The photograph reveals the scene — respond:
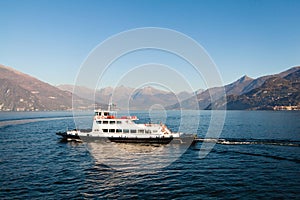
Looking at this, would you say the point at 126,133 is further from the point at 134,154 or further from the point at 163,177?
the point at 163,177

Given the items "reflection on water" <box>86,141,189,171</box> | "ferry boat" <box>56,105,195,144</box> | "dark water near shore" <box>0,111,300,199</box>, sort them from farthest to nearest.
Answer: "ferry boat" <box>56,105,195,144</box> → "reflection on water" <box>86,141,189,171</box> → "dark water near shore" <box>0,111,300,199</box>

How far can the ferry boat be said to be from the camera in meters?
63.5

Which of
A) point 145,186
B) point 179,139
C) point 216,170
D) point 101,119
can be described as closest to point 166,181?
point 145,186

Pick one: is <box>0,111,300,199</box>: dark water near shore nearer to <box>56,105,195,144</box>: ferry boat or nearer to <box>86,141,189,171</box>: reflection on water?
<box>86,141,189,171</box>: reflection on water

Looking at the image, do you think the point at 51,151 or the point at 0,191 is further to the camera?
the point at 51,151

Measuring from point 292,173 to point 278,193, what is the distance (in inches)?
385

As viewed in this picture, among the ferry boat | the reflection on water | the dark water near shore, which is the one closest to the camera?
the dark water near shore

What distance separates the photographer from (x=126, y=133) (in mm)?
65938

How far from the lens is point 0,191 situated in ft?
97.3

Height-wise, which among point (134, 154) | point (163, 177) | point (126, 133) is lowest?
point (163, 177)

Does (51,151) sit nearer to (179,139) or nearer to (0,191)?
(0,191)

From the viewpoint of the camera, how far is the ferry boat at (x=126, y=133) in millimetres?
63531

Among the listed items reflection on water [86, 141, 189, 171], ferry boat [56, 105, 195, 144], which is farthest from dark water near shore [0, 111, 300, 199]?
ferry boat [56, 105, 195, 144]

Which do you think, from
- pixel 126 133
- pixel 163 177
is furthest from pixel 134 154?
pixel 163 177
